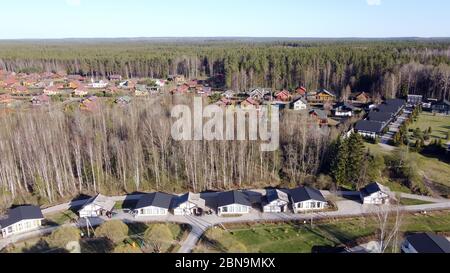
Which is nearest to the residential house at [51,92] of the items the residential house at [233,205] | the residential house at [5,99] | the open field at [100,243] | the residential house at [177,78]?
the residential house at [5,99]

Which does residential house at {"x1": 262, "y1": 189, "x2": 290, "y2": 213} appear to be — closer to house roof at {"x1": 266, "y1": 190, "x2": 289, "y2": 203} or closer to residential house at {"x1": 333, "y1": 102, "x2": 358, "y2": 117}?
house roof at {"x1": 266, "y1": 190, "x2": 289, "y2": 203}

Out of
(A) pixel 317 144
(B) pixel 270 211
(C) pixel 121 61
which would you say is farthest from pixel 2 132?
(C) pixel 121 61

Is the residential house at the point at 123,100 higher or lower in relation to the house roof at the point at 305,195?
higher

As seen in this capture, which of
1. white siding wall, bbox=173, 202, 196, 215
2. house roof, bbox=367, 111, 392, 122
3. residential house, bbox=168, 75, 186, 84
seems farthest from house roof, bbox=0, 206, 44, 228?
residential house, bbox=168, 75, 186, 84

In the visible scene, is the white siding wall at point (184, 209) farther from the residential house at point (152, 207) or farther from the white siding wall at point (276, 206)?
the white siding wall at point (276, 206)

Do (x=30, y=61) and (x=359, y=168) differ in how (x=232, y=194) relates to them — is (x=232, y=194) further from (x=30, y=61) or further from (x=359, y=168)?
(x=30, y=61)

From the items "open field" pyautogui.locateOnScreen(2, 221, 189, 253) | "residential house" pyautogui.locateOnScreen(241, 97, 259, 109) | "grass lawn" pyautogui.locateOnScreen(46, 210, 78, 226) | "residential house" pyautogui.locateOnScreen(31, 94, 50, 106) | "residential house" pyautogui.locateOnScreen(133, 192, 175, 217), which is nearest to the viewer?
"open field" pyautogui.locateOnScreen(2, 221, 189, 253)

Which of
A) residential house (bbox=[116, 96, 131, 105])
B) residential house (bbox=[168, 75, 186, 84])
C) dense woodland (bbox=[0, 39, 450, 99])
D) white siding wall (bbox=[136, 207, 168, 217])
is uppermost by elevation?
dense woodland (bbox=[0, 39, 450, 99])

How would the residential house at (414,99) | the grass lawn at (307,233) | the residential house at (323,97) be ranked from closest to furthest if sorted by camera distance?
the grass lawn at (307,233) < the residential house at (414,99) < the residential house at (323,97)
